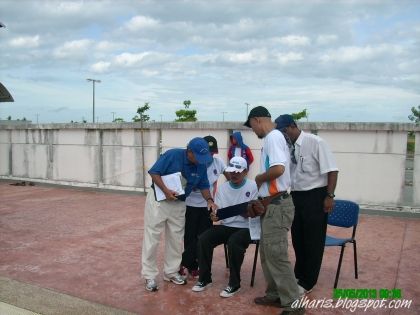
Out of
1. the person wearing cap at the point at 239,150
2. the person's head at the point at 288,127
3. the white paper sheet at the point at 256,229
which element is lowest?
the white paper sheet at the point at 256,229

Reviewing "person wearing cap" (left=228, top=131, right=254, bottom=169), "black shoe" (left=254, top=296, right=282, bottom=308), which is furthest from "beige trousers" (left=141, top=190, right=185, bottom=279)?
"person wearing cap" (left=228, top=131, right=254, bottom=169)

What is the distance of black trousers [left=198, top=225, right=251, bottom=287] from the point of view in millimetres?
4211

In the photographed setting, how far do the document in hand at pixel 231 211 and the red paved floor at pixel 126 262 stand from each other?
769mm

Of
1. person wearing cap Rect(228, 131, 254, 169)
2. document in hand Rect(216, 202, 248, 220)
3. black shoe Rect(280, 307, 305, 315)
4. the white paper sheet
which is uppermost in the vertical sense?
person wearing cap Rect(228, 131, 254, 169)

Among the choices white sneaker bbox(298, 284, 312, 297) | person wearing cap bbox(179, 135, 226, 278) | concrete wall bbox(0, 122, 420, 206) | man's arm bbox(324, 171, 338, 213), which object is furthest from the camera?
concrete wall bbox(0, 122, 420, 206)

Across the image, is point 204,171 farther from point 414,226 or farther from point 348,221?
point 414,226

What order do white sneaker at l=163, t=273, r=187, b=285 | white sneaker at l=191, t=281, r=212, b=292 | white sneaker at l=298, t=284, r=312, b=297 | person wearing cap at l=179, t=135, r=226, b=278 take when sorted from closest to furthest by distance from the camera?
white sneaker at l=298, t=284, r=312, b=297
white sneaker at l=191, t=281, r=212, b=292
white sneaker at l=163, t=273, r=187, b=285
person wearing cap at l=179, t=135, r=226, b=278

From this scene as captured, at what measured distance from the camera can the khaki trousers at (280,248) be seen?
12.1ft

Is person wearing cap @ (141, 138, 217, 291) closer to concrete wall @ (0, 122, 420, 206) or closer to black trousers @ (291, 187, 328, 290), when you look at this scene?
black trousers @ (291, 187, 328, 290)

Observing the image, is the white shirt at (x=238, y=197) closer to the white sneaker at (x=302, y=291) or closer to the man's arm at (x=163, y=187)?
the man's arm at (x=163, y=187)

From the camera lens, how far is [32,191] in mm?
11516

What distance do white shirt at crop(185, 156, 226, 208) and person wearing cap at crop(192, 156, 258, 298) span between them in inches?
10.8

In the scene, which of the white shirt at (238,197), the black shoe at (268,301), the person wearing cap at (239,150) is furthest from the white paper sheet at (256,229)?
the person wearing cap at (239,150)

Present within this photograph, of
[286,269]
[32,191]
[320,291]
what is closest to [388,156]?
[320,291]
